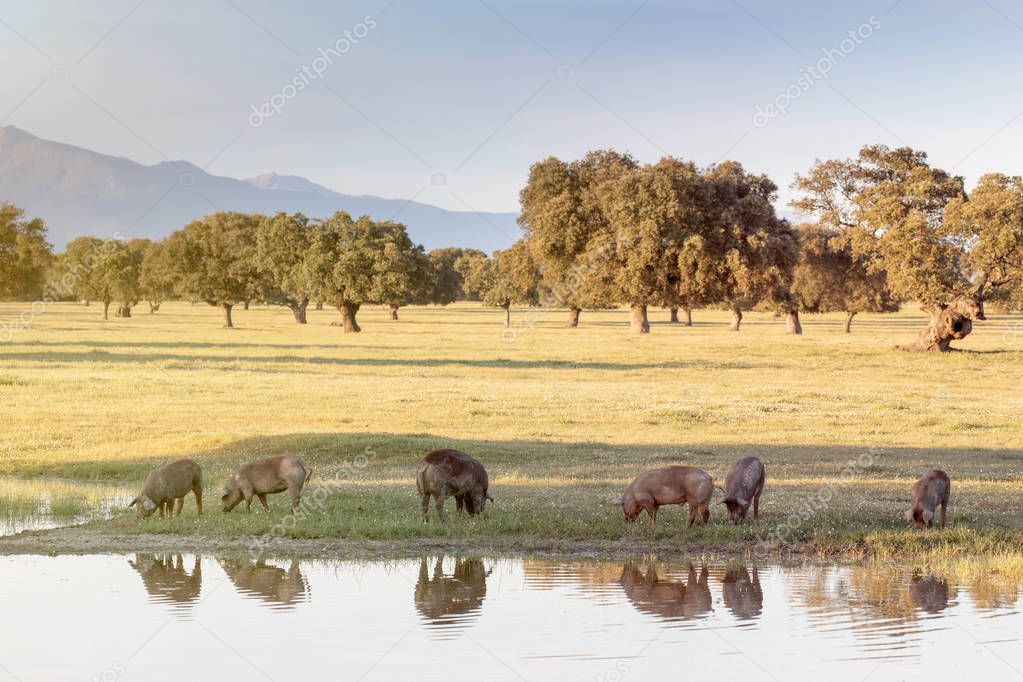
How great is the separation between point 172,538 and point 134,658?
624 centimetres

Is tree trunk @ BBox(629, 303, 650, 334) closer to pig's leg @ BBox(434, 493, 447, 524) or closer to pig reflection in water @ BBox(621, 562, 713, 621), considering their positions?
pig's leg @ BBox(434, 493, 447, 524)

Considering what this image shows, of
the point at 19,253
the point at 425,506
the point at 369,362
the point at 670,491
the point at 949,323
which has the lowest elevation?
the point at 425,506

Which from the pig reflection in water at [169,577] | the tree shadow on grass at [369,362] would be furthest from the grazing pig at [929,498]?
the tree shadow on grass at [369,362]

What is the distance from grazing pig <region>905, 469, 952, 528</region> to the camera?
57.4ft

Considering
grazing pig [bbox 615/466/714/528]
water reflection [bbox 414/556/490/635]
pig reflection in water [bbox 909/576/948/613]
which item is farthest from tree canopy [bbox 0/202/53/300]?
pig reflection in water [bbox 909/576/948/613]

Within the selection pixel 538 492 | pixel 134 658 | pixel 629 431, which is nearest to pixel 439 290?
pixel 629 431

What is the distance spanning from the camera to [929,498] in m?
17.5

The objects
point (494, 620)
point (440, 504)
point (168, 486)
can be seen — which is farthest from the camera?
point (168, 486)

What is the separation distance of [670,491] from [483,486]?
295 cm


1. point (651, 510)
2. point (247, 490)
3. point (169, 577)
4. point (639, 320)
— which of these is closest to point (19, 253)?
point (639, 320)

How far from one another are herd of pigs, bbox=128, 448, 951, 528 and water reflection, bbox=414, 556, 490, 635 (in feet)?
6.30

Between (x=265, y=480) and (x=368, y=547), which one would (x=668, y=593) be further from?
(x=265, y=480)

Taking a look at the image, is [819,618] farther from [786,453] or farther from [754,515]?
[786,453]

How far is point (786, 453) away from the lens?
27.5 m
